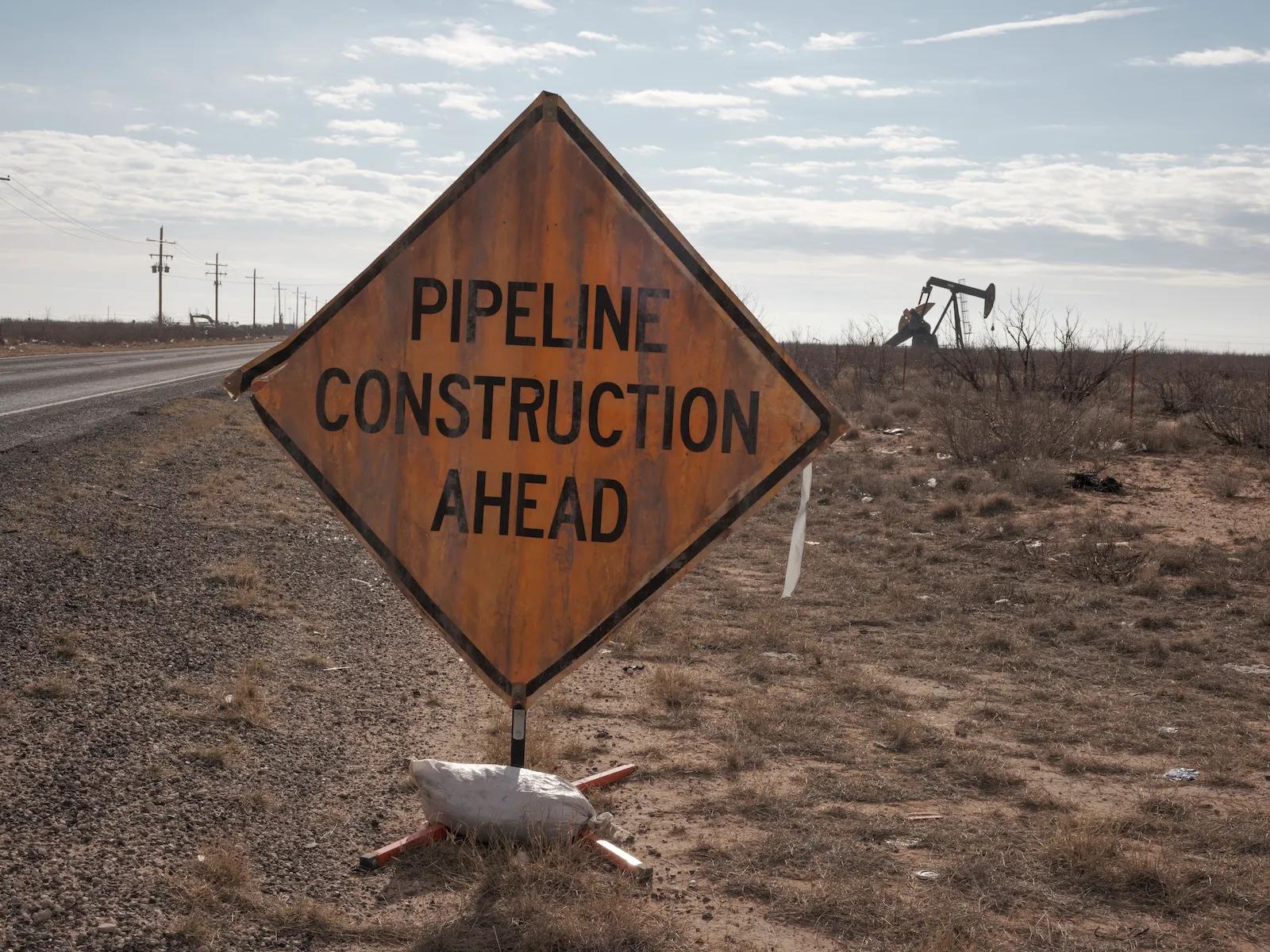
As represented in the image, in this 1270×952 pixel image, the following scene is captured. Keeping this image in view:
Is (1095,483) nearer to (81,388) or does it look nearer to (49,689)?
(49,689)

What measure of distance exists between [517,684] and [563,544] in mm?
436

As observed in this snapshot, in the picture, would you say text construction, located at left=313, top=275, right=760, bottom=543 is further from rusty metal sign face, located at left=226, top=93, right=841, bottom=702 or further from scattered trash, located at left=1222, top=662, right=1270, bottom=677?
scattered trash, located at left=1222, top=662, right=1270, bottom=677

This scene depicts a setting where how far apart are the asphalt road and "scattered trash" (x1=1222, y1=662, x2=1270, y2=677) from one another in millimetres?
11093

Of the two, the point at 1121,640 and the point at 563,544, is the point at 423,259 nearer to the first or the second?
the point at 563,544

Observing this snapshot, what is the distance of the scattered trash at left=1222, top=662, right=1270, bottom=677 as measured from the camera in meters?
6.71

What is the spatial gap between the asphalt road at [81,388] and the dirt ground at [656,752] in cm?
521

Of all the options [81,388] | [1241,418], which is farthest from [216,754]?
[81,388]

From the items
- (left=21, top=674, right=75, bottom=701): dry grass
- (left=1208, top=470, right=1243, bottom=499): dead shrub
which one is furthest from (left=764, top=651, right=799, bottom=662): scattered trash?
(left=1208, top=470, right=1243, bottom=499): dead shrub

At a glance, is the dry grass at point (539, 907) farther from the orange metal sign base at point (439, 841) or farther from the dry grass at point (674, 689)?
the dry grass at point (674, 689)

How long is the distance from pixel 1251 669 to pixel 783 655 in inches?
112

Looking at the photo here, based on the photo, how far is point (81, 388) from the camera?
2100cm

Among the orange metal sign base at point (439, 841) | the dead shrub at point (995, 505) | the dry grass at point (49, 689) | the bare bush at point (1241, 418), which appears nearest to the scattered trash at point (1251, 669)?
the orange metal sign base at point (439, 841)

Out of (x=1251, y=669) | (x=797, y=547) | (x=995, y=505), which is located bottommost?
(x=1251, y=669)

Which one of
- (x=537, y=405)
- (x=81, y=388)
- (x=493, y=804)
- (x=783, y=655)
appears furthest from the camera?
(x=81, y=388)
